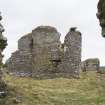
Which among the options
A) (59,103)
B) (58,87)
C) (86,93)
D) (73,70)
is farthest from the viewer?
(73,70)

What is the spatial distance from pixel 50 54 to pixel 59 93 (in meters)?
10.6

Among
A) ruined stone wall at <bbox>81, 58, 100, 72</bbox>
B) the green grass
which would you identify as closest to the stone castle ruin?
the green grass

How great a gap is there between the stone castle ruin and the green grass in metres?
4.56

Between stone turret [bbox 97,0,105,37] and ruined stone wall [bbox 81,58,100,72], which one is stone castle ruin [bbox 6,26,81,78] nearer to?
ruined stone wall [bbox 81,58,100,72]

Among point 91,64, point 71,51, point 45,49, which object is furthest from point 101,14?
point 91,64

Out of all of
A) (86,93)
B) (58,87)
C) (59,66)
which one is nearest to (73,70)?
(59,66)

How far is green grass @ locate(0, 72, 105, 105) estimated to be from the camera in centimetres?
2051

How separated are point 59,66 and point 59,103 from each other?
13190mm

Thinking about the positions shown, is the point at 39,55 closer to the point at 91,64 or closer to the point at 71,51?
the point at 71,51

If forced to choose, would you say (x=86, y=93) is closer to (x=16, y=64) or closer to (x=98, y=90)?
(x=98, y=90)

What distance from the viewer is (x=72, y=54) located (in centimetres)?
3416

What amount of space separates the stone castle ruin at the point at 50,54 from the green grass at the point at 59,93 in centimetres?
456

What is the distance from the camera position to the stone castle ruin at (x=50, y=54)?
1339 inches

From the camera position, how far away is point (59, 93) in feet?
78.7
